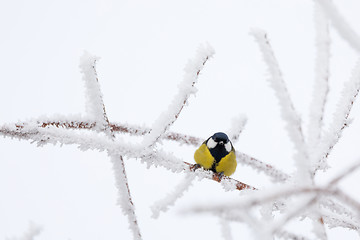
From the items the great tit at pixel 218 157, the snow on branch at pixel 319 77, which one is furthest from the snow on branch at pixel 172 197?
the great tit at pixel 218 157

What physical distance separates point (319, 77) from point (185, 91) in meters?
0.62

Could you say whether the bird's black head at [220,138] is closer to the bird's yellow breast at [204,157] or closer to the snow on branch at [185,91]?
the bird's yellow breast at [204,157]

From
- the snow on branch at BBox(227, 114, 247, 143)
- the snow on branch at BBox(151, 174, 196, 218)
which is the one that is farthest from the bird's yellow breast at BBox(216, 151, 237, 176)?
the snow on branch at BBox(151, 174, 196, 218)

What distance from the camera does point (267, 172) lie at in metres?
1.93

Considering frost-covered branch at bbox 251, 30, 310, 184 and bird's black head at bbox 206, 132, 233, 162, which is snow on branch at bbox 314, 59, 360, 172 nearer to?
frost-covered branch at bbox 251, 30, 310, 184

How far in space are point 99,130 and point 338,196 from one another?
3.80 feet

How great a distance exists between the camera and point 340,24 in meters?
0.77

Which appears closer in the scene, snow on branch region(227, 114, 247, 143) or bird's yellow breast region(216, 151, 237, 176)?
snow on branch region(227, 114, 247, 143)

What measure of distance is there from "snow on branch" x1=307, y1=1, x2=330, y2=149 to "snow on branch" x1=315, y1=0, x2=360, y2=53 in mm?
60

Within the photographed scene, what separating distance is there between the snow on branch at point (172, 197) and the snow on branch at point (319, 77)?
2.51 ft

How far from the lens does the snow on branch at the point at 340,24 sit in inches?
30.4

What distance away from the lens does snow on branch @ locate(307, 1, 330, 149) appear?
870mm

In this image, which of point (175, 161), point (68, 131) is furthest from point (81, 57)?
point (175, 161)

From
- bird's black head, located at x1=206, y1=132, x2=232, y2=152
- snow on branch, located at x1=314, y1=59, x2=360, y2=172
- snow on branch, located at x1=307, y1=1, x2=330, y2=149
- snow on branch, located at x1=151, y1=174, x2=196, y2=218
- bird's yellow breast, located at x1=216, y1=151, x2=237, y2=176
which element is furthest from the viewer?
bird's black head, located at x1=206, y1=132, x2=232, y2=152
